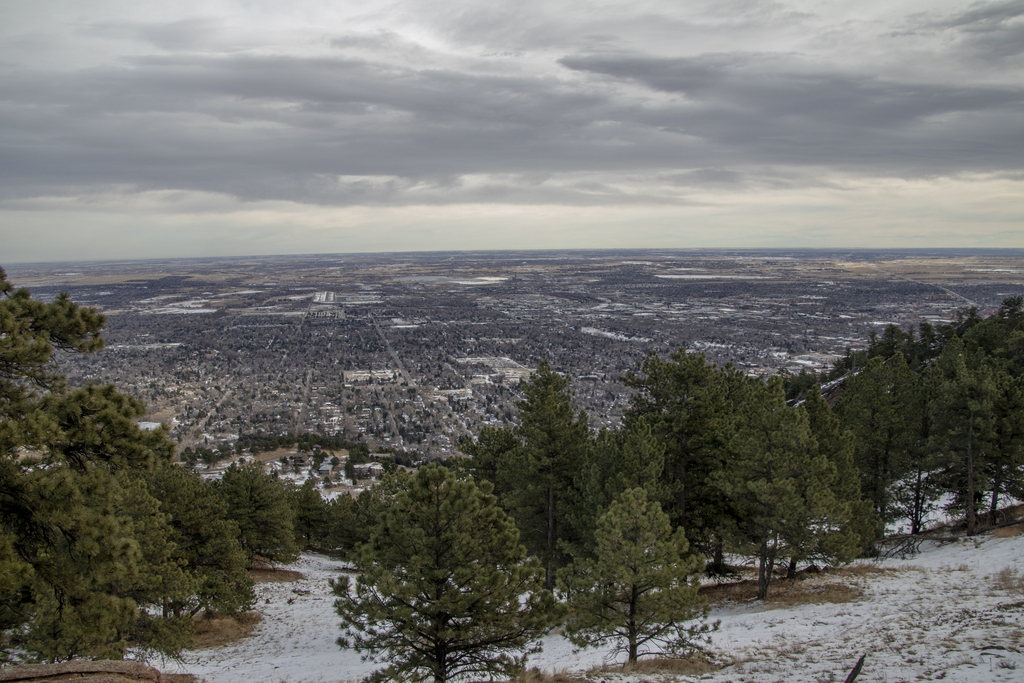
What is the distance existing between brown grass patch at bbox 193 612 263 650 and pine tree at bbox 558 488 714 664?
15574 mm

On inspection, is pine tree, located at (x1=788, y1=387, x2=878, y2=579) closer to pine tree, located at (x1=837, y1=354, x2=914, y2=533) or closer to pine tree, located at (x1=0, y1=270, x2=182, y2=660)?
pine tree, located at (x1=837, y1=354, x2=914, y2=533)

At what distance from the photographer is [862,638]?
12688mm

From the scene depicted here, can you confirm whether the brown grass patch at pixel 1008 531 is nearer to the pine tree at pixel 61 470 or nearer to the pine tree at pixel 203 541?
the pine tree at pixel 61 470

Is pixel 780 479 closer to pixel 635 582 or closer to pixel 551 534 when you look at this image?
pixel 635 582

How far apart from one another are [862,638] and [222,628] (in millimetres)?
22417

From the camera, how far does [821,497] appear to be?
16.0 metres

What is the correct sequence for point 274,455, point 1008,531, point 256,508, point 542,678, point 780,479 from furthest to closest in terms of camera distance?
point 274,455
point 256,508
point 1008,531
point 780,479
point 542,678

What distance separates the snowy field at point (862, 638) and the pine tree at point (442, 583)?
8.35 ft

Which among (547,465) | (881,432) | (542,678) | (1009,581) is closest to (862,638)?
(1009,581)

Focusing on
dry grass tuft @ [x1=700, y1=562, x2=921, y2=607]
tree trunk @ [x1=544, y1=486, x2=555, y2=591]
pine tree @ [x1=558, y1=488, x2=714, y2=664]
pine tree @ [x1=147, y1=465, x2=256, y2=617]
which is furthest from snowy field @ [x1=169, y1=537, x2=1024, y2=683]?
tree trunk @ [x1=544, y1=486, x2=555, y2=591]

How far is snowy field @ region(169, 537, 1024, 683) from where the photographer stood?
35.0 feet

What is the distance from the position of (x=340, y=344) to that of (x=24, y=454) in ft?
416

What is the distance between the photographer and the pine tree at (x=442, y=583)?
10.4 metres

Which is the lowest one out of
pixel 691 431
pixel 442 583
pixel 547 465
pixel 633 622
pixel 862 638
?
pixel 862 638
